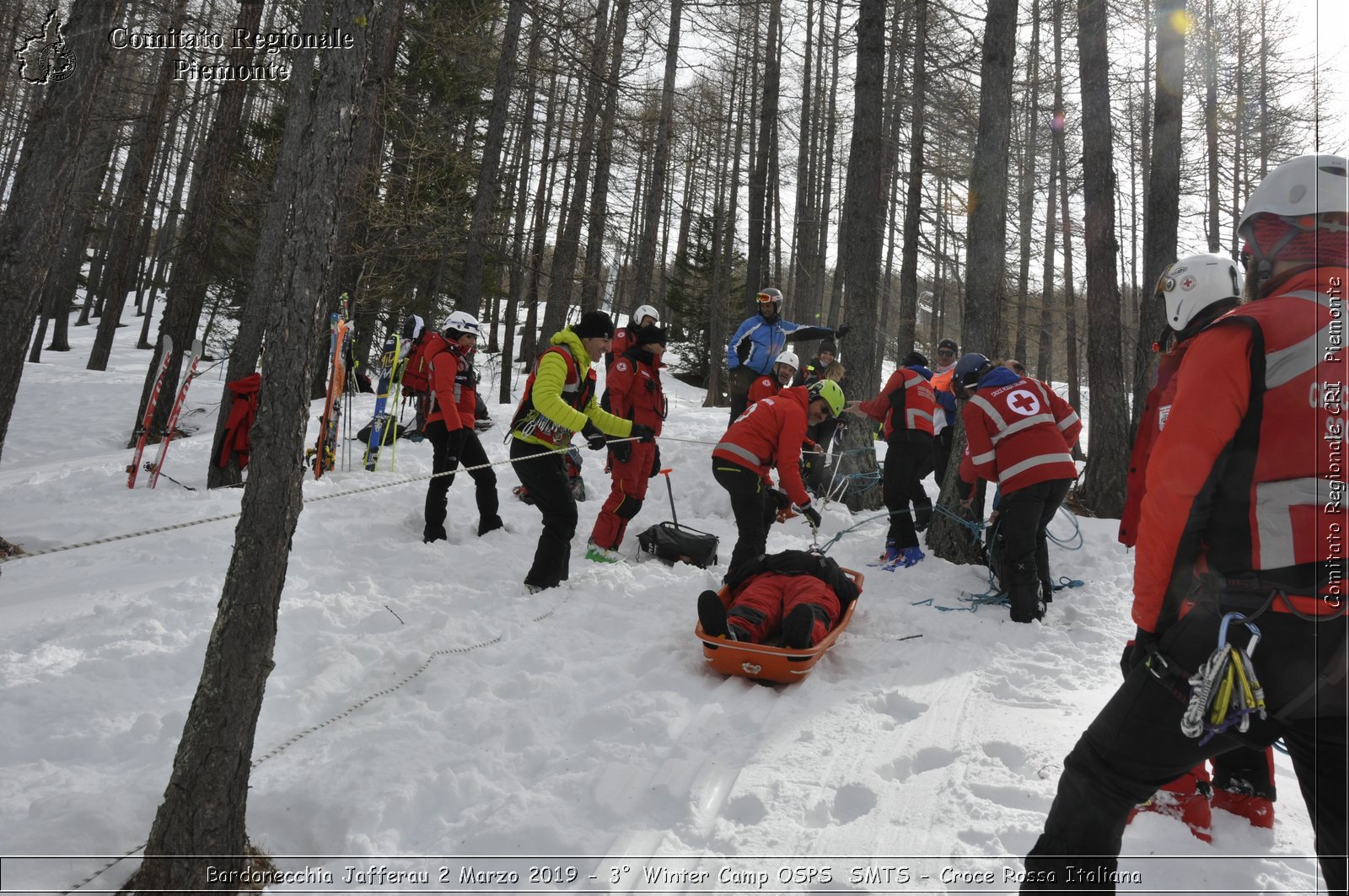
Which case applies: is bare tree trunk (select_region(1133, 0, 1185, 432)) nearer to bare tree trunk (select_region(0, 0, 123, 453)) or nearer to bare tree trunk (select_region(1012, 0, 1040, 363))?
bare tree trunk (select_region(1012, 0, 1040, 363))

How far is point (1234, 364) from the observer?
6.00ft

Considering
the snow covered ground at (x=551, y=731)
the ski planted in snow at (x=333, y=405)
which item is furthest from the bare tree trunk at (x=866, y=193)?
→ the ski planted in snow at (x=333, y=405)

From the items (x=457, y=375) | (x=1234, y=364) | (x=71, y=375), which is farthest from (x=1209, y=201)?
(x=71, y=375)

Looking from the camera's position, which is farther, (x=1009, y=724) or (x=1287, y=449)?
(x=1009, y=724)

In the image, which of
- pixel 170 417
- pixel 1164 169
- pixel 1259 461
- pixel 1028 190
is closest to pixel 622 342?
pixel 170 417

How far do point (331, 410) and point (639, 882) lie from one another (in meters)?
7.25

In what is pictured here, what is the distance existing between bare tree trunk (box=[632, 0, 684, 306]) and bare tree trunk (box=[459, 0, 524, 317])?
2927mm

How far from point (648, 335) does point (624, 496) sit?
1.48 metres

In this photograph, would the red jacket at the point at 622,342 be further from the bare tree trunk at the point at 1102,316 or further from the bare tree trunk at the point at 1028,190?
the bare tree trunk at the point at 1028,190

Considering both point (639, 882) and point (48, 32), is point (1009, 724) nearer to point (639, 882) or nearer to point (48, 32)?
point (639, 882)

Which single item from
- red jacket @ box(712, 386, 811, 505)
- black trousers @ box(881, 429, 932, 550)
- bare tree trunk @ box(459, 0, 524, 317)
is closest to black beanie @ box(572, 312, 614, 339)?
red jacket @ box(712, 386, 811, 505)

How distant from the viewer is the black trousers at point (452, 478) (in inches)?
264

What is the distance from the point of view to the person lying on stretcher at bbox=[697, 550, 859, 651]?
4.11m

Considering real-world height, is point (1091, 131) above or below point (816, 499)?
above
